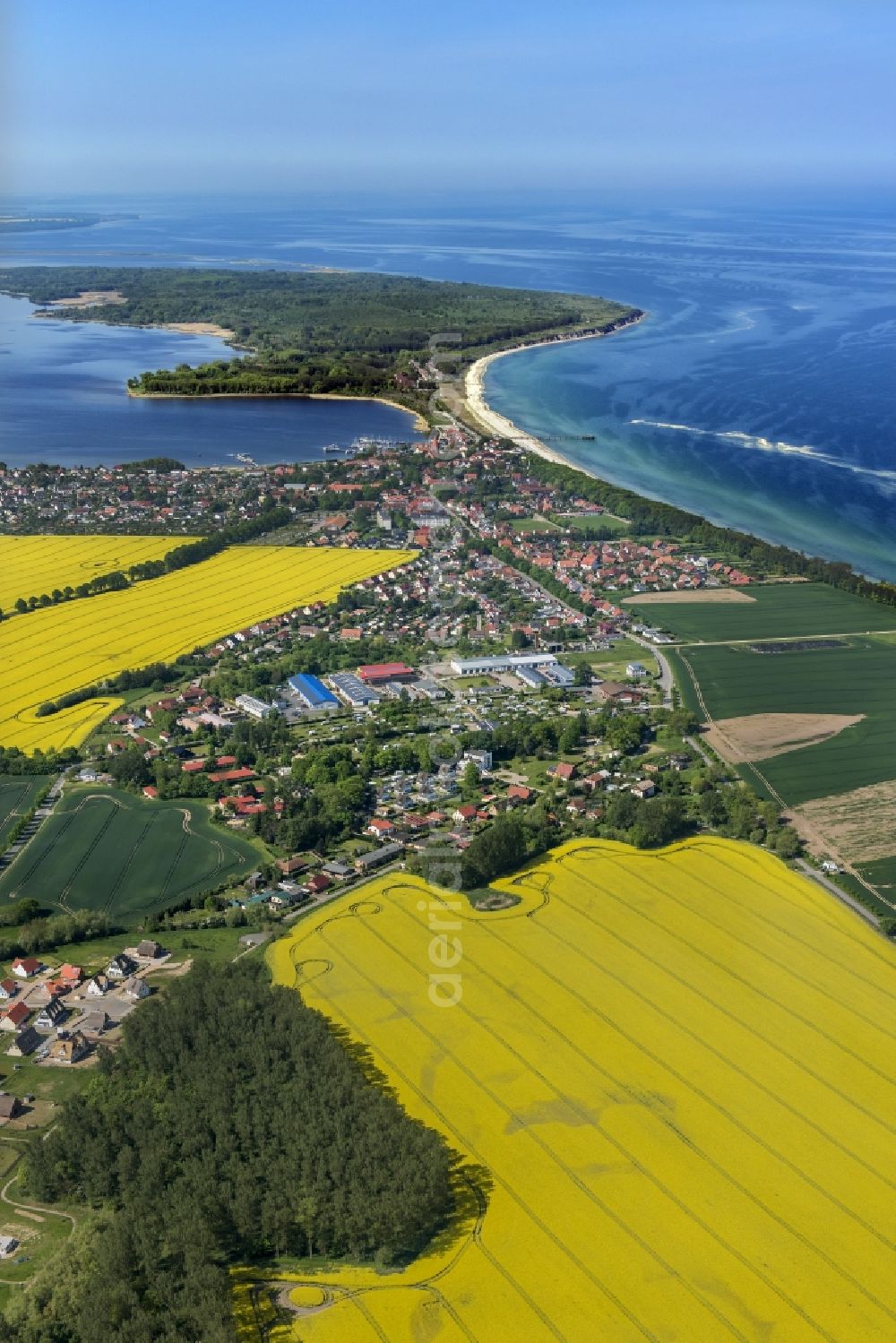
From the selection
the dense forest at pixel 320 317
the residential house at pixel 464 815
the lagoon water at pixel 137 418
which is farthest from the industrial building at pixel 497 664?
the dense forest at pixel 320 317

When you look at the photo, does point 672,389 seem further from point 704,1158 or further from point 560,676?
point 704,1158

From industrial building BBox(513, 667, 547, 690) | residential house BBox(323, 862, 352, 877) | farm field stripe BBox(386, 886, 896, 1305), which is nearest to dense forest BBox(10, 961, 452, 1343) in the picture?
farm field stripe BBox(386, 886, 896, 1305)

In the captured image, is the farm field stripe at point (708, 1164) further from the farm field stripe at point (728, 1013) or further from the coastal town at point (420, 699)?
the coastal town at point (420, 699)

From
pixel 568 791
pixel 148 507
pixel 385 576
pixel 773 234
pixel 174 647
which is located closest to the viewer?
pixel 568 791

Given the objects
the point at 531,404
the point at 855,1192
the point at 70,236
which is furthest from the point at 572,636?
the point at 70,236

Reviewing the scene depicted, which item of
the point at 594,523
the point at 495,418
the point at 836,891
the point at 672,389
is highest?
the point at 672,389

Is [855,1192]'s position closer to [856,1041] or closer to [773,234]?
[856,1041]

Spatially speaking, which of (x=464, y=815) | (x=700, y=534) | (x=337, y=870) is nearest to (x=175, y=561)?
(x=700, y=534)
